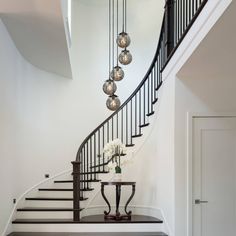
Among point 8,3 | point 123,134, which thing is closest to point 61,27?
point 8,3

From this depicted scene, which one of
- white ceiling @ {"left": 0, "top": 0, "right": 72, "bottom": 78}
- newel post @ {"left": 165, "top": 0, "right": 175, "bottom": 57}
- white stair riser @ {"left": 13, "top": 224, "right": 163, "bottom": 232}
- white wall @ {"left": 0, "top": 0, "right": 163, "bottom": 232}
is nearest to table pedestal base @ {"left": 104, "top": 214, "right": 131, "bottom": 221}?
white stair riser @ {"left": 13, "top": 224, "right": 163, "bottom": 232}

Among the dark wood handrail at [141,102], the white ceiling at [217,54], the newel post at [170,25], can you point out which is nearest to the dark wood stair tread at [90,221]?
the dark wood handrail at [141,102]

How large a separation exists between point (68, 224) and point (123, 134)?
9.40 ft

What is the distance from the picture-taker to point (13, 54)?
6.04 m

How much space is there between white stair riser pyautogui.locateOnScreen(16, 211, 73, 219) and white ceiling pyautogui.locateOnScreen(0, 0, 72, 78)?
2822 mm

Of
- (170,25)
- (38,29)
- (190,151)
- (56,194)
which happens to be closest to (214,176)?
(190,151)

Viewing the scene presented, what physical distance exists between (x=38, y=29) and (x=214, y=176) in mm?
3345

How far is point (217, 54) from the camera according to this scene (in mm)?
3838

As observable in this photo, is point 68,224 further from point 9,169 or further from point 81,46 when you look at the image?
point 81,46

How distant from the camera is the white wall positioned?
738 cm

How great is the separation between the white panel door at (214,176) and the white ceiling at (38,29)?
8.04ft

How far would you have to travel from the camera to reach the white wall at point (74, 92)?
24.2 feet

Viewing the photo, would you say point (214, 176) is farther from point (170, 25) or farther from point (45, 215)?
point (45, 215)

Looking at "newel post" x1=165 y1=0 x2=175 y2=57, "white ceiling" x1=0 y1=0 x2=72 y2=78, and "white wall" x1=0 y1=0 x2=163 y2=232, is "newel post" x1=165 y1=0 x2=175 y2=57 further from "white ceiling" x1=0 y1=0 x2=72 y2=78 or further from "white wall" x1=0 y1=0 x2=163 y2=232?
"white wall" x1=0 y1=0 x2=163 y2=232
